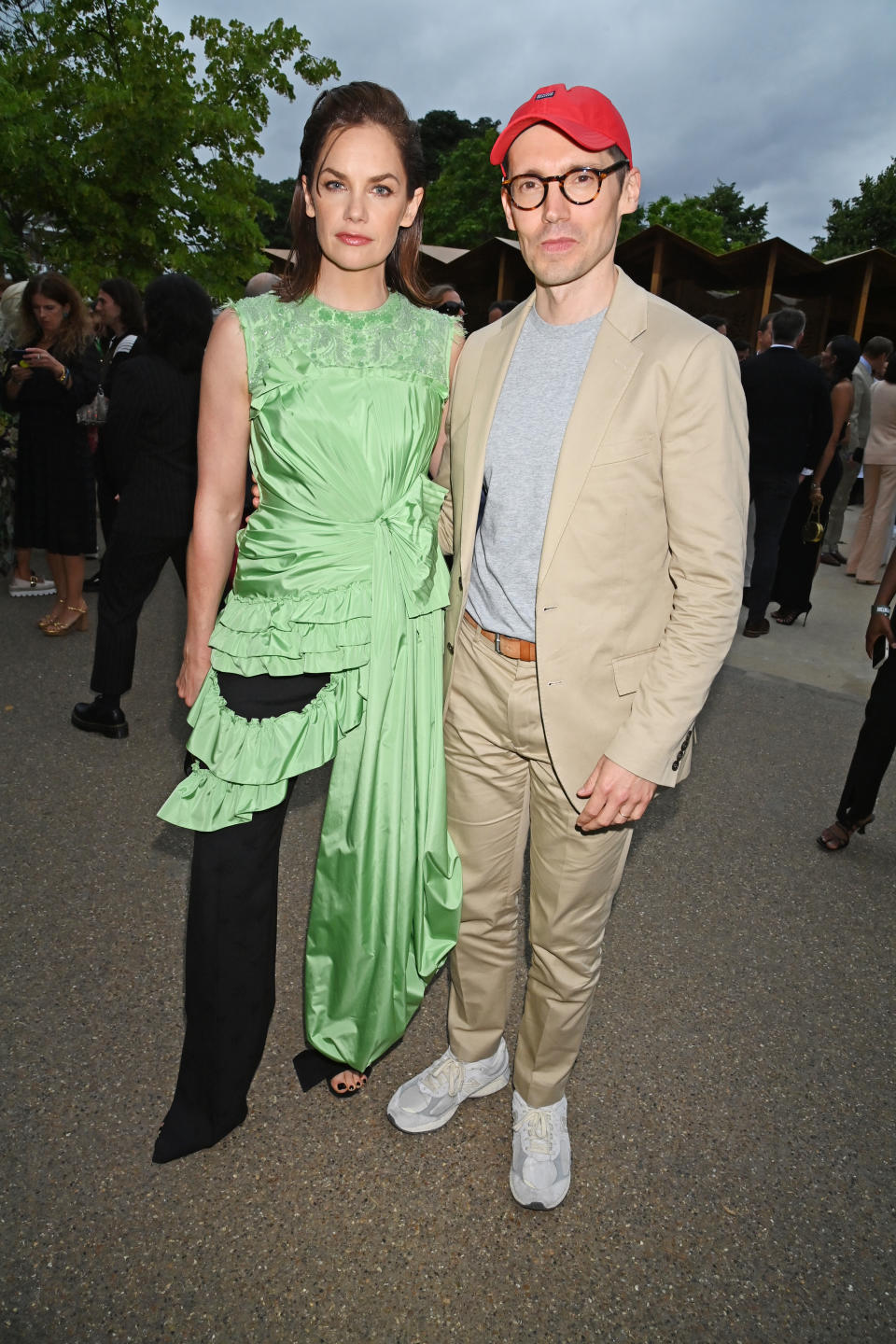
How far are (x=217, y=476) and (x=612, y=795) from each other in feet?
3.49

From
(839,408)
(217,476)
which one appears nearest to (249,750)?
(217,476)

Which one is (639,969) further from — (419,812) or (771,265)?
(771,265)

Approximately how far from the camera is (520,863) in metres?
2.22

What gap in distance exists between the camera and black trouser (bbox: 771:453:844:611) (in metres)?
7.55

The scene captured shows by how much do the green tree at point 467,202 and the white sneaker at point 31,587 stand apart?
37636 mm

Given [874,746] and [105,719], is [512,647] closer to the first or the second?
[874,746]

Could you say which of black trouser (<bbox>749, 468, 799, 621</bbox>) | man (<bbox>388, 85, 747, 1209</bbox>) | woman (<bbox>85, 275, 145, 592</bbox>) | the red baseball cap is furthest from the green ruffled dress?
black trouser (<bbox>749, 468, 799, 621</bbox>)

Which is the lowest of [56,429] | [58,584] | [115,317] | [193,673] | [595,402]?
[58,584]

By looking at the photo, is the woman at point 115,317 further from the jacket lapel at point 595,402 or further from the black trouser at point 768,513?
the jacket lapel at point 595,402

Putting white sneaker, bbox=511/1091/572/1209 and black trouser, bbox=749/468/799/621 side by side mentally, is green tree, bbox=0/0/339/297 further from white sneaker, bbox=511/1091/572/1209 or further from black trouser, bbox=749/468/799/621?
white sneaker, bbox=511/1091/572/1209

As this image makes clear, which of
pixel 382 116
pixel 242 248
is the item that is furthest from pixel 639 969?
pixel 242 248

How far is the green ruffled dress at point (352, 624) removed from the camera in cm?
188

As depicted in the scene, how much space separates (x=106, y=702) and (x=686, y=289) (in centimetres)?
2012

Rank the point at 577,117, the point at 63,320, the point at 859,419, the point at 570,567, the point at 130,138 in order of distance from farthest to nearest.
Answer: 1. the point at 130,138
2. the point at 859,419
3. the point at 63,320
4. the point at 570,567
5. the point at 577,117
